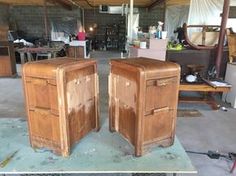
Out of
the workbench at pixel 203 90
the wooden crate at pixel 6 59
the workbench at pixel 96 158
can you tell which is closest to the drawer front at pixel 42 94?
the workbench at pixel 96 158

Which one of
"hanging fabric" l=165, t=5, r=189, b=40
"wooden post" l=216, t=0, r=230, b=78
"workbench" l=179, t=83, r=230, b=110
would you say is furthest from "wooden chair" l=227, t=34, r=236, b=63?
"hanging fabric" l=165, t=5, r=189, b=40

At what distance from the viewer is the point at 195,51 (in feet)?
14.6

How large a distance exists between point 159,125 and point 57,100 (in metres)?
0.79

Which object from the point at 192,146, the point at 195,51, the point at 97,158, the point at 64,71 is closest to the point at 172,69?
the point at 64,71

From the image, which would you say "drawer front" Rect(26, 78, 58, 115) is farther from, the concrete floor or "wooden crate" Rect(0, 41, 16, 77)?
"wooden crate" Rect(0, 41, 16, 77)

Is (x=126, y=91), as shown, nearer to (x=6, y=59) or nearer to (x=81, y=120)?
(x=81, y=120)

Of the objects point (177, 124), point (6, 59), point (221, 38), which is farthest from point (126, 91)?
point (6, 59)

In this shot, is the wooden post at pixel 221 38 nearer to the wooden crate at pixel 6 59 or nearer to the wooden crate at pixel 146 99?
the wooden crate at pixel 146 99

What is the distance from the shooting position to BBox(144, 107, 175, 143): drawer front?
1.61 m

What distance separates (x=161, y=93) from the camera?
1589 mm

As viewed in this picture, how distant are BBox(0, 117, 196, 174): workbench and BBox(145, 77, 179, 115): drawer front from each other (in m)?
0.39

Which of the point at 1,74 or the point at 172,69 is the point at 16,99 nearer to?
the point at 1,74

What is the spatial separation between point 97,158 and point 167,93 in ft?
2.42

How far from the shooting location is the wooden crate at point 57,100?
1502mm
